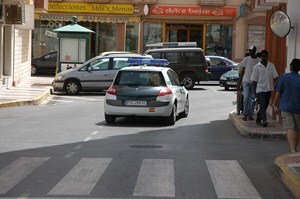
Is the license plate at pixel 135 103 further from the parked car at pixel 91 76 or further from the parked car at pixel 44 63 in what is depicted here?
the parked car at pixel 44 63

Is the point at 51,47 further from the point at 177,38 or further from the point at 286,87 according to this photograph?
the point at 286,87

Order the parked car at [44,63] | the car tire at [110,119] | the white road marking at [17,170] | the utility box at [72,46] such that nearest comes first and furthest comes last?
the white road marking at [17,170]
the car tire at [110,119]
the utility box at [72,46]
the parked car at [44,63]

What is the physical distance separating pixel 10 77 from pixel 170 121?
1231 centimetres

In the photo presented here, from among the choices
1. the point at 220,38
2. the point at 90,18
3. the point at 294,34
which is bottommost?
the point at 294,34

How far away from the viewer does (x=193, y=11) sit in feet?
137

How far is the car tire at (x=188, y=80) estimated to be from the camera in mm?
30500

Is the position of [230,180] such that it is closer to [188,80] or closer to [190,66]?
[188,80]

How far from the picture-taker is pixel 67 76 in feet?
85.7

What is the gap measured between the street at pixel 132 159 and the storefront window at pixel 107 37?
965 inches

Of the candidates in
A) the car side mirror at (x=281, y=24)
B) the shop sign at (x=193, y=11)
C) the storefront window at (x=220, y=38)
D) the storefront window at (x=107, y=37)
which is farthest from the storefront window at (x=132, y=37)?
the car side mirror at (x=281, y=24)

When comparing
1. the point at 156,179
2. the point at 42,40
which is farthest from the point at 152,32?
the point at 156,179

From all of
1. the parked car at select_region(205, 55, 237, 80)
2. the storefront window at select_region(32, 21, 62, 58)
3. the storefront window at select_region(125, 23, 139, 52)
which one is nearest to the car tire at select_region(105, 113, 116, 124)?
the parked car at select_region(205, 55, 237, 80)

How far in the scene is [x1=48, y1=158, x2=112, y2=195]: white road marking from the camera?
8062 mm

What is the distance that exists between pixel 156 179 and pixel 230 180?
1.06 m
